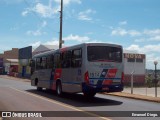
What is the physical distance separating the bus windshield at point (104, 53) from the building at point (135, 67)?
1442 inches

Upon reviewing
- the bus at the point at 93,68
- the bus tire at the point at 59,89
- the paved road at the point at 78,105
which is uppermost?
the bus at the point at 93,68

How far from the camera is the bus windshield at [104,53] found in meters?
18.7

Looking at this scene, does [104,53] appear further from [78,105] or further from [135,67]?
[135,67]

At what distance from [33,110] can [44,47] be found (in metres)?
52.0

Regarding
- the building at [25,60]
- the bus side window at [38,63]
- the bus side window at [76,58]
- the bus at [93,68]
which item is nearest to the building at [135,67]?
the building at [25,60]

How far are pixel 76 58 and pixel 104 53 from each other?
161 centimetres

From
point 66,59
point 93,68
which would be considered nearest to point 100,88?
point 93,68

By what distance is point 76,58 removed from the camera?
19.5 meters

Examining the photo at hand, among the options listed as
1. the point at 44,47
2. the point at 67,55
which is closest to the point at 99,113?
the point at 67,55

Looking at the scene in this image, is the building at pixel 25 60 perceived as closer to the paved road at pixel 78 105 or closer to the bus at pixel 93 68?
the bus at pixel 93 68

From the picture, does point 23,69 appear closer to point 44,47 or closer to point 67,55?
point 44,47

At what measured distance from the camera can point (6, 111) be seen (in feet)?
48.2

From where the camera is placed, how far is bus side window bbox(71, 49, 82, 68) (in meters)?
19.0

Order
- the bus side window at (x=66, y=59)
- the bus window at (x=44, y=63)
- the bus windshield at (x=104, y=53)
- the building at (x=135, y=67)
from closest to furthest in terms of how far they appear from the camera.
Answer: the bus windshield at (x=104, y=53) → the bus side window at (x=66, y=59) → the bus window at (x=44, y=63) → the building at (x=135, y=67)
